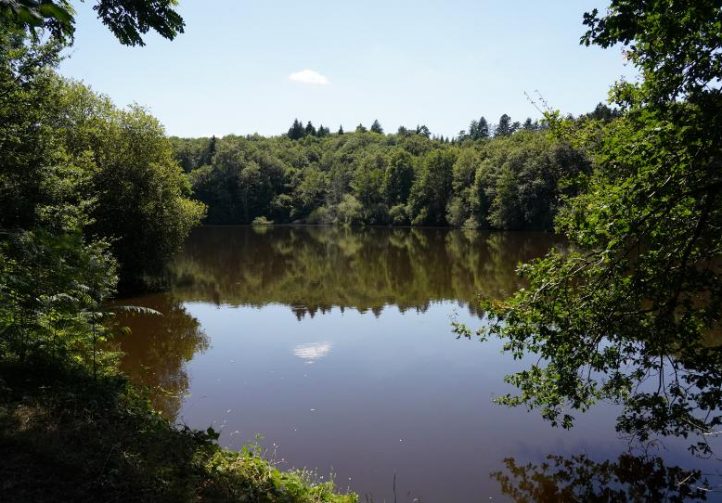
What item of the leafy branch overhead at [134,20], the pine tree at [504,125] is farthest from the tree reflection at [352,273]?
the pine tree at [504,125]

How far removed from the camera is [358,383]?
49.7 feet

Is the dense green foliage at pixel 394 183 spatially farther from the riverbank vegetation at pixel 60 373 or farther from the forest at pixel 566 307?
the riverbank vegetation at pixel 60 373

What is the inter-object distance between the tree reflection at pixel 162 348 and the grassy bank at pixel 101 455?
3.81m

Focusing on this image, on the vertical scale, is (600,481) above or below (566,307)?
below

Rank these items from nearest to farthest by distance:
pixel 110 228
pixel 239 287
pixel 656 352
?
pixel 656 352 → pixel 110 228 → pixel 239 287

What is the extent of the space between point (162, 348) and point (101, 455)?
12928 mm

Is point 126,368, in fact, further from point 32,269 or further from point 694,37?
point 694,37

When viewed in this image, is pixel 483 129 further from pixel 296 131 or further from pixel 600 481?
pixel 600 481

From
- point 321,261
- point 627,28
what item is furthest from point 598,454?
point 321,261

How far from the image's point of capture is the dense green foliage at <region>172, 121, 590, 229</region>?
74125mm

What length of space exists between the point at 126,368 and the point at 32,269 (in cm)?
687

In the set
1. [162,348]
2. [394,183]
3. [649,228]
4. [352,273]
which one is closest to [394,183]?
[394,183]

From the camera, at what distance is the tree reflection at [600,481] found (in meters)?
8.99

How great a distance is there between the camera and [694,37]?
632 cm
